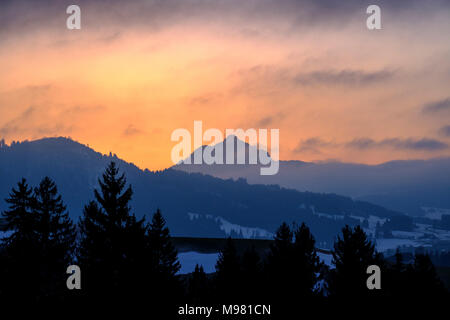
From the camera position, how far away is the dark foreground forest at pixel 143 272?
32.0 meters

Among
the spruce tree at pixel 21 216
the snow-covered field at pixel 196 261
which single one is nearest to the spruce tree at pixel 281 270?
the spruce tree at pixel 21 216

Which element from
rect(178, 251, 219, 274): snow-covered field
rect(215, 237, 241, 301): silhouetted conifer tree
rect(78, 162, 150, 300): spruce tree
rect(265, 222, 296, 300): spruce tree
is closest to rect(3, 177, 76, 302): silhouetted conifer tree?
rect(78, 162, 150, 300): spruce tree

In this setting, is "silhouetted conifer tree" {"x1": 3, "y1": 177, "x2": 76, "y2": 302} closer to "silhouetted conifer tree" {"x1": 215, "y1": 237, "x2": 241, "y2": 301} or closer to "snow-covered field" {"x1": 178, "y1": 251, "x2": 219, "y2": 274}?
"silhouetted conifer tree" {"x1": 215, "y1": 237, "x2": 241, "y2": 301}

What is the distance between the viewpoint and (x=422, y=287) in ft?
144

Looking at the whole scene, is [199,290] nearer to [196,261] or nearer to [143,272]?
[143,272]

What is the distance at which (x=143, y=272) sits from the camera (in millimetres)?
31625

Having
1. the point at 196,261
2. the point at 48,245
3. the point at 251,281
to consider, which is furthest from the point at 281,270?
the point at 196,261

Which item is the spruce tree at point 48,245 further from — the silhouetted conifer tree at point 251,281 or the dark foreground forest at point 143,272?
the silhouetted conifer tree at point 251,281

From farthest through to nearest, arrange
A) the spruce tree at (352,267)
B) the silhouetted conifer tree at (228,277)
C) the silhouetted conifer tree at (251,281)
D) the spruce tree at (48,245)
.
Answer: the spruce tree at (48,245) → the silhouetted conifer tree at (228,277) → the silhouetted conifer tree at (251,281) → the spruce tree at (352,267)
